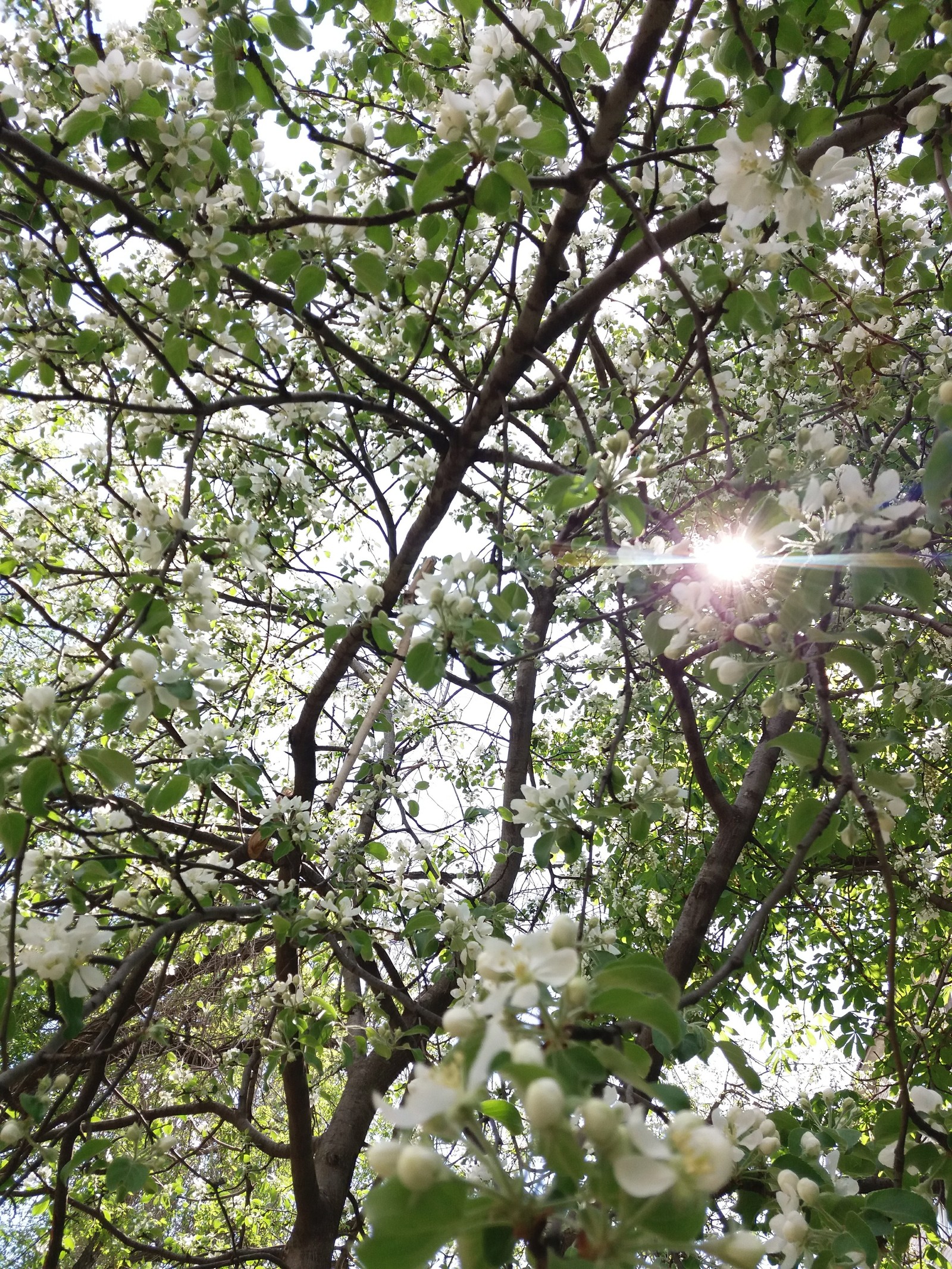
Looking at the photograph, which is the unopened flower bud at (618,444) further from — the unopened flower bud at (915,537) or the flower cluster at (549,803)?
the flower cluster at (549,803)

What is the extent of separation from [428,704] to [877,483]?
2.94 m

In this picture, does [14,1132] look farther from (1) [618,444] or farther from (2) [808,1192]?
(1) [618,444]

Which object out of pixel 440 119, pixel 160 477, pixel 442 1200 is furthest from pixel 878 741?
pixel 160 477

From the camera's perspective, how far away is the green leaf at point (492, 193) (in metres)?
1.51

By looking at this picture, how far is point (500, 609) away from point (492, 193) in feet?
2.55

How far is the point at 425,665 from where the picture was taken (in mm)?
1438

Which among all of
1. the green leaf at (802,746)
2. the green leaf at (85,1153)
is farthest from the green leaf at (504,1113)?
the green leaf at (85,1153)

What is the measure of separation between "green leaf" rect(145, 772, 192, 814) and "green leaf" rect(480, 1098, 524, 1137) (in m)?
0.96

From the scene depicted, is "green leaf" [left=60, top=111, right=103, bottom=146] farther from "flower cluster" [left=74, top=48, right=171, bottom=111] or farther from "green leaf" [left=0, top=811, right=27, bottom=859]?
"green leaf" [left=0, top=811, right=27, bottom=859]

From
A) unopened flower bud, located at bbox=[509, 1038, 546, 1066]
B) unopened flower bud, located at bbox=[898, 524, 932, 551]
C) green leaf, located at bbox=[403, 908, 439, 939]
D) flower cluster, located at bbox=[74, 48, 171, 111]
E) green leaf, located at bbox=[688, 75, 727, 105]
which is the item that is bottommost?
unopened flower bud, located at bbox=[509, 1038, 546, 1066]

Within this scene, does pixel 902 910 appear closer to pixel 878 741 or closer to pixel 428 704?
pixel 428 704

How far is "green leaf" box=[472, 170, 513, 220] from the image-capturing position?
151 cm

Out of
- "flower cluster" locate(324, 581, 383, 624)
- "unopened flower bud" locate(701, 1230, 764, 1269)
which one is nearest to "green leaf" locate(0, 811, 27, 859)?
"flower cluster" locate(324, 581, 383, 624)

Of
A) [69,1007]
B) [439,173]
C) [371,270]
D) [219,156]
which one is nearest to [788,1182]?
[69,1007]
